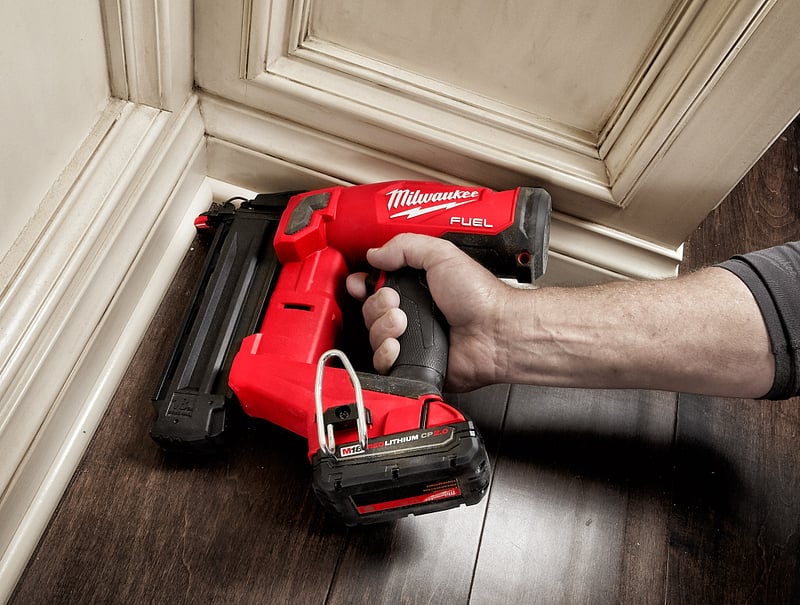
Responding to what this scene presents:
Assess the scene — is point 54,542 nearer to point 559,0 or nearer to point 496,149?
point 496,149

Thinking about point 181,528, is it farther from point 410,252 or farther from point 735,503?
point 735,503

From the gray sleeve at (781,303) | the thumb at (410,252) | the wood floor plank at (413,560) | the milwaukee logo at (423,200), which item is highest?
the gray sleeve at (781,303)

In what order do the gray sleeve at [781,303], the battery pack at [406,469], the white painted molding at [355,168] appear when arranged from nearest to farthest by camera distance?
1. the battery pack at [406,469]
2. the gray sleeve at [781,303]
3. the white painted molding at [355,168]

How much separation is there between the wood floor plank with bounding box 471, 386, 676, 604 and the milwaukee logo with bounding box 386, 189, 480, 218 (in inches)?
11.1

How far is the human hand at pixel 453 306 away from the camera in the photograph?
0.85 metres

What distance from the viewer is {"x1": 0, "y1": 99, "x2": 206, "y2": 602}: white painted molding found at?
0.75 meters

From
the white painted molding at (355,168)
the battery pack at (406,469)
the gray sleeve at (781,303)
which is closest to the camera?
the battery pack at (406,469)

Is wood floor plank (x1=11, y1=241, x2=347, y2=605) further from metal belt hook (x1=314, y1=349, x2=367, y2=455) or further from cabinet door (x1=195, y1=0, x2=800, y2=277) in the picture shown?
cabinet door (x1=195, y1=0, x2=800, y2=277)

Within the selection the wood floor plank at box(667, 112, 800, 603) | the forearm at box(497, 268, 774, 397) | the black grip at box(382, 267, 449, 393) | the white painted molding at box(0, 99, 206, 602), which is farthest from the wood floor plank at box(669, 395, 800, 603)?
the white painted molding at box(0, 99, 206, 602)

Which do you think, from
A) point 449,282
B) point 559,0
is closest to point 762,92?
point 559,0

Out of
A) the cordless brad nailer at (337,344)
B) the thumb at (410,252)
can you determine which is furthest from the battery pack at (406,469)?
the thumb at (410,252)

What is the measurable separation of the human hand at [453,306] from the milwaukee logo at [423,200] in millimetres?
35

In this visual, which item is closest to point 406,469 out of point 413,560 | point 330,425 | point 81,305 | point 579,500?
point 330,425

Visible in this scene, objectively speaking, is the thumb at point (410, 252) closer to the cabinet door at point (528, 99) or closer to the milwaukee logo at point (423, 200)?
the milwaukee logo at point (423, 200)
